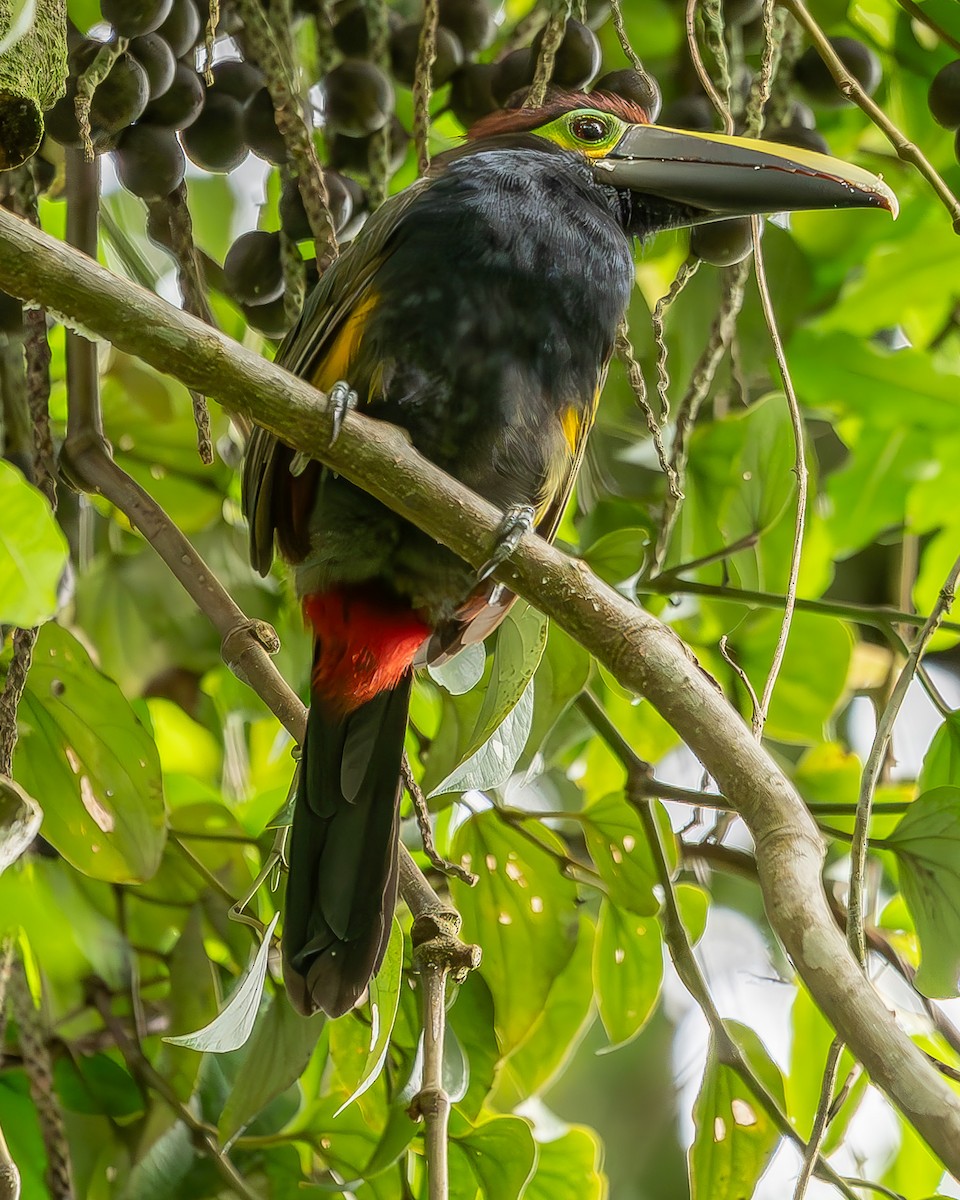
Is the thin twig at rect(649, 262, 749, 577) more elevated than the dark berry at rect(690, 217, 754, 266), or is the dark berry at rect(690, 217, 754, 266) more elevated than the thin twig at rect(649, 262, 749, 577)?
the dark berry at rect(690, 217, 754, 266)

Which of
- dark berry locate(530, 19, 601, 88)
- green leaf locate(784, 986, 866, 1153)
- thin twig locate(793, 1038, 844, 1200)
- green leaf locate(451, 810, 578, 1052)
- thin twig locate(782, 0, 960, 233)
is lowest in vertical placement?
thin twig locate(793, 1038, 844, 1200)

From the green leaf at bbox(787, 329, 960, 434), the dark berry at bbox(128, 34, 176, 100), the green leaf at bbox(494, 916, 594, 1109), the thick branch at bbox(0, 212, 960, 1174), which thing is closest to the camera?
the thick branch at bbox(0, 212, 960, 1174)

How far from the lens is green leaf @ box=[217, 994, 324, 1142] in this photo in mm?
1424

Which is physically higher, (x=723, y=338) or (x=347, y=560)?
(x=723, y=338)

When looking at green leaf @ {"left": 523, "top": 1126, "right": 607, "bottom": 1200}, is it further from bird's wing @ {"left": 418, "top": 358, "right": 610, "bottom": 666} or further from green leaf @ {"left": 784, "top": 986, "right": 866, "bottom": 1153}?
bird's wing @ {"left": 418, "top": 358, "right": 610, "bottom": 666}

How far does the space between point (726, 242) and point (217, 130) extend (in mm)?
643

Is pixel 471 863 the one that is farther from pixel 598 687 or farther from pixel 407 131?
pixel 407 131

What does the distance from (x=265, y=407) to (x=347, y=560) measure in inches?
25.3

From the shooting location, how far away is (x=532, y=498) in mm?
1727

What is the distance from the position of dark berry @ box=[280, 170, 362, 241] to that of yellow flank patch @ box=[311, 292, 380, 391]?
0.36ft

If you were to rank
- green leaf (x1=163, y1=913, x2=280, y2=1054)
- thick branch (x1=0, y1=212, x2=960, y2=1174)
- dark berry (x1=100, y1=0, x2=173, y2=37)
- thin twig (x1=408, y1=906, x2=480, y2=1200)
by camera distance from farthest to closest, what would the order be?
dark berry (x1=100, y1=0, x2=173, y2=37) → green leaf (x1=163, y1=913, x2=280, y2=1054) → thin twig (x1=408, y1=906, x2=480, y2=1200) → thick branch (x1=0, y1=212, x2=960, y2=1174)

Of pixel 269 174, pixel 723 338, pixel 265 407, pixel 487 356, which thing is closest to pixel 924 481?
pixel 723 338

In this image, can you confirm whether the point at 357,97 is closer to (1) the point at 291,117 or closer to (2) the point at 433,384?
(1) the point at 291,117

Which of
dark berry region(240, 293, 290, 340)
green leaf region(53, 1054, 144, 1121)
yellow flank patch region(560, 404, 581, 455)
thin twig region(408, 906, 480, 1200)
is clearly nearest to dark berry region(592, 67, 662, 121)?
yellow flank patch region(560, 404, 581, 455)
